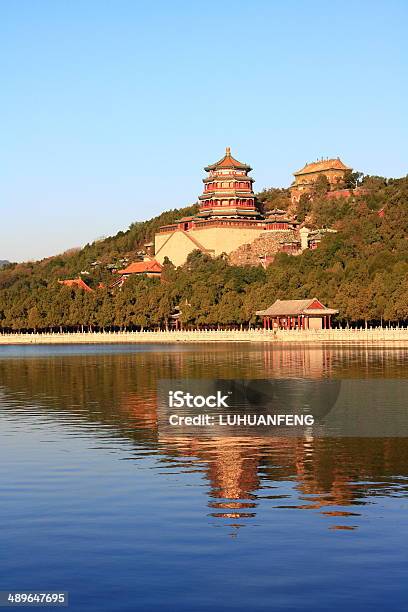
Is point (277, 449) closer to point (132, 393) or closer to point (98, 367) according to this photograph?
point (132, 393)

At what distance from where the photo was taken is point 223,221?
148 meters

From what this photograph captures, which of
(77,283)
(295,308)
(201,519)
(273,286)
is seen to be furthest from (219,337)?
(201,519)

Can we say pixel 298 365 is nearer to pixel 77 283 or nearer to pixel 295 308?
pixel 295 308

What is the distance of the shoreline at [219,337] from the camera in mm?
100125

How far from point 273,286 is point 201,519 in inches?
4057

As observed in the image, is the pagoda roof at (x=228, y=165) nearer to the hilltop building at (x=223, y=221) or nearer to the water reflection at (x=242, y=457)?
the hilltop building at (x=223, y=221)

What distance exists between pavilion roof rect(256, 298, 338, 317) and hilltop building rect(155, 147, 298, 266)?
3343cm

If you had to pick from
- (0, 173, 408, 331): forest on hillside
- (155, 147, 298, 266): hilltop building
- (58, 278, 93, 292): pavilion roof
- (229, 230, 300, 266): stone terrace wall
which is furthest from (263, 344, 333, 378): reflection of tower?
(58, 278, 93, 292): pavilion roof

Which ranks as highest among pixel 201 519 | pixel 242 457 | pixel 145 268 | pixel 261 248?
pixel 261 248

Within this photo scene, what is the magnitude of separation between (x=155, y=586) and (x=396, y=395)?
26.9 meters

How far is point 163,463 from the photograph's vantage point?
2348 centimetres

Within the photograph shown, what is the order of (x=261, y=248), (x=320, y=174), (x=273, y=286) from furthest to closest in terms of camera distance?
(x=320, y=174) < (x=261, y=248) < (x=273, y=286)

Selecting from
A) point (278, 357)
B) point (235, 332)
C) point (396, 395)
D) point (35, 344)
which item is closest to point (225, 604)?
point (396, 395)

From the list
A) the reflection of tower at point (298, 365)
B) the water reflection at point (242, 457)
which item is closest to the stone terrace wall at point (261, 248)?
the reflection of tower at point (298, 365)
